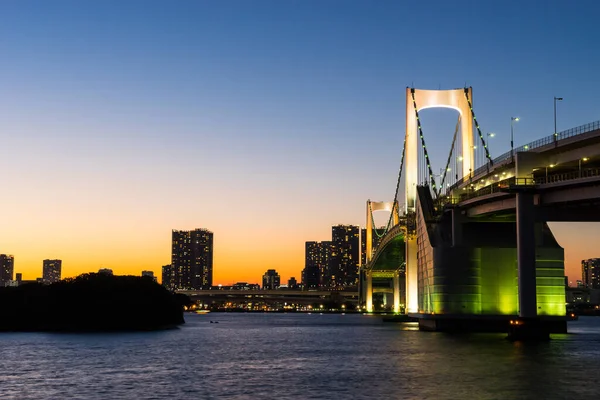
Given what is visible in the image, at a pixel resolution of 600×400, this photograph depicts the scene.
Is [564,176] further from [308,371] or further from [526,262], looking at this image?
[308,371]

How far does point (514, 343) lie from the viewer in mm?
64750

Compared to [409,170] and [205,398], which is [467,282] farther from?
[205,398]

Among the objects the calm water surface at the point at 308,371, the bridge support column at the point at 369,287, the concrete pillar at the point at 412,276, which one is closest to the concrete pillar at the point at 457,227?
the calm water surface at the point at 308,371

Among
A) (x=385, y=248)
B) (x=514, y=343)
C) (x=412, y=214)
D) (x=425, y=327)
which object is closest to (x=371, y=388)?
(x=514, y=343)

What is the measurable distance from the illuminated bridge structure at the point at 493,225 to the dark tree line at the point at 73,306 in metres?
35.4

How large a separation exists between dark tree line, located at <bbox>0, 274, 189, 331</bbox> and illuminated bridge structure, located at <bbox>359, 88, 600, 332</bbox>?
116 ft

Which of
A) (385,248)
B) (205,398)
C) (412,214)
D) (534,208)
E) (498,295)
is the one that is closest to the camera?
(205,398)

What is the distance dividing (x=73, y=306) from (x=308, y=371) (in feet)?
206

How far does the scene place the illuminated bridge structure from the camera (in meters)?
62.8

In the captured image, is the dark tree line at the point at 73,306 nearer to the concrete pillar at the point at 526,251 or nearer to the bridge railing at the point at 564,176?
the concrete pillar at the point at 526,251

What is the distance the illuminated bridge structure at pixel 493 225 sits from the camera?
206ft

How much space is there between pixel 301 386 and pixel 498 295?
40.4m

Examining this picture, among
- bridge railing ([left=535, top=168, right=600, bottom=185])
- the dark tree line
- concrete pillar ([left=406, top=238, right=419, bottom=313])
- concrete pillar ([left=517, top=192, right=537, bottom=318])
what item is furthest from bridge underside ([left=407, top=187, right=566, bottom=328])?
the dark tree line

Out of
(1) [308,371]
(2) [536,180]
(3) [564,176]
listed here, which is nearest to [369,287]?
(2) [536,180]
